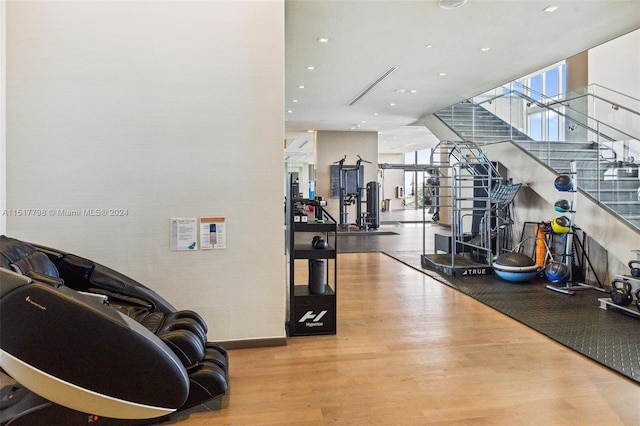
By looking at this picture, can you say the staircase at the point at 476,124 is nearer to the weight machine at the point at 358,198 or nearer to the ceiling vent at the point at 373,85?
the ceiling vent at the point at 373,85

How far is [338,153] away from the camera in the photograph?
521 inches

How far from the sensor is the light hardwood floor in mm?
2232

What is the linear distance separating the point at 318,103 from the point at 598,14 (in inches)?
214

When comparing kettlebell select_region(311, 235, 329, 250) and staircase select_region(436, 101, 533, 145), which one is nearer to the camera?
kettlebell select_region(311, 235, 329, 250)

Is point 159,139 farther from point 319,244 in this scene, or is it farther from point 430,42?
point 430,42

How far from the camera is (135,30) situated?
2957 mm

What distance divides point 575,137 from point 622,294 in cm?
296

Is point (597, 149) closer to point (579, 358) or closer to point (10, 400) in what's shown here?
point (579, 358)

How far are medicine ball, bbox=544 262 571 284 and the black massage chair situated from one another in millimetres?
4752

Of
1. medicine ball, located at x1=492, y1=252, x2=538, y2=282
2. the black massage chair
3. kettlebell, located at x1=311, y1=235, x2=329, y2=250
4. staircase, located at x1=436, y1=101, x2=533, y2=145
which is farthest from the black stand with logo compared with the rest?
staircase, located at x1=436, y1=101, x2=533, y2=145

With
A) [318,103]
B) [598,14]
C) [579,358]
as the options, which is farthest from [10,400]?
[318,103]

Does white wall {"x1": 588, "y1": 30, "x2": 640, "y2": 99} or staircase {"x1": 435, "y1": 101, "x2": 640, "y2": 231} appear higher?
white wall {"x1": 588, "y1": 30, "x2": 640, "y2": 99}

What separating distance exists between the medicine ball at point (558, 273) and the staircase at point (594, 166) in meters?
0.92

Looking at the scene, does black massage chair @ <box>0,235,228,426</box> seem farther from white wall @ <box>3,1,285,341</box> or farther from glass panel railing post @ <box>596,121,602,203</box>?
glass panel railing post @ <box>596,121,602,203</box>
